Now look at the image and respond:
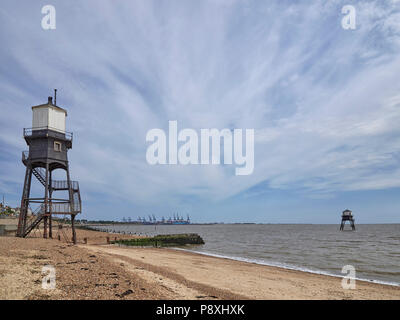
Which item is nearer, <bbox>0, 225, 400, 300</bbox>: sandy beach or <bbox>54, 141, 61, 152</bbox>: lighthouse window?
<bbox>0, 225, 400, 300</bbox>: sandy beach

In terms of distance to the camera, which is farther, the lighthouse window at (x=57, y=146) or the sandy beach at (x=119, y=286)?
the lighthouse window at (x=57, y=146)

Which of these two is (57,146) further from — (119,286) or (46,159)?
(119,286)

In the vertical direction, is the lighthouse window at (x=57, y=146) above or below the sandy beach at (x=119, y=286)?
above

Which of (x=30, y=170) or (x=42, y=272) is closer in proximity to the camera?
(x=42, y=272)

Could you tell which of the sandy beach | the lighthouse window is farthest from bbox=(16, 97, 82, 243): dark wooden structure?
the sandy beach

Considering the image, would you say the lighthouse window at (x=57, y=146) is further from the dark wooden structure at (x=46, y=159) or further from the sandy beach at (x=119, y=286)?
the sandy beach at (x=119, y=286)

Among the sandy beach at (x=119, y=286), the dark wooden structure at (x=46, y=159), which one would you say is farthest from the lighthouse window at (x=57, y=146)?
the sandy beach at (x=119, y=286)

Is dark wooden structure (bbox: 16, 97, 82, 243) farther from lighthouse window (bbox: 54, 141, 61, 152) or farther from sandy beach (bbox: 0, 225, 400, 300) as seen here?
sandy beach (bbox: 0, 225, 400, 300)

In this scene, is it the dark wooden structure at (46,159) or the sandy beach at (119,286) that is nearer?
the sandy beach at (119,286)

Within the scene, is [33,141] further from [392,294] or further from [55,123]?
[392,294]

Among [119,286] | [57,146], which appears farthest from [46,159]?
[119,286]
